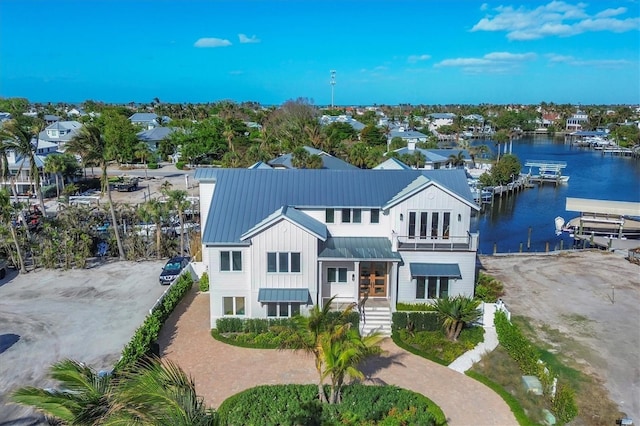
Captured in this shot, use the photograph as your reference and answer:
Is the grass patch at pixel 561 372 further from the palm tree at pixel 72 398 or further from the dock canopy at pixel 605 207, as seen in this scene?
the dock canopy at pixel 605 207

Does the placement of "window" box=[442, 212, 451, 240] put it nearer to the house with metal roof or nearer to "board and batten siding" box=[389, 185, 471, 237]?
the house with metal roof

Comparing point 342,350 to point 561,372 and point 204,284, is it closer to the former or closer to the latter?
point 561,372

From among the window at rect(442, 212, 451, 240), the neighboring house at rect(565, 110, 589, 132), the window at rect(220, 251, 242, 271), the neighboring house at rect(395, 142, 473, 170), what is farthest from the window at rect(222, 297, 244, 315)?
the neighboring house at rect(565, 110, 589, 132)

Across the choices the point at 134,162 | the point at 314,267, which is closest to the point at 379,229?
the point at 314,267

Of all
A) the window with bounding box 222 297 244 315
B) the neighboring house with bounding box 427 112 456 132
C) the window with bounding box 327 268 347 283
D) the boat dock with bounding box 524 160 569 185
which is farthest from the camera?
the neighboring house with bounding box 427 112 456 132

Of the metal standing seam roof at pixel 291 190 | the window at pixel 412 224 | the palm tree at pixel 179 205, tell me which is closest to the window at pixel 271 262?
the metal standing seam roof at pixel 291 190

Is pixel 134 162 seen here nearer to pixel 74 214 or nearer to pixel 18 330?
pixel 74 214
